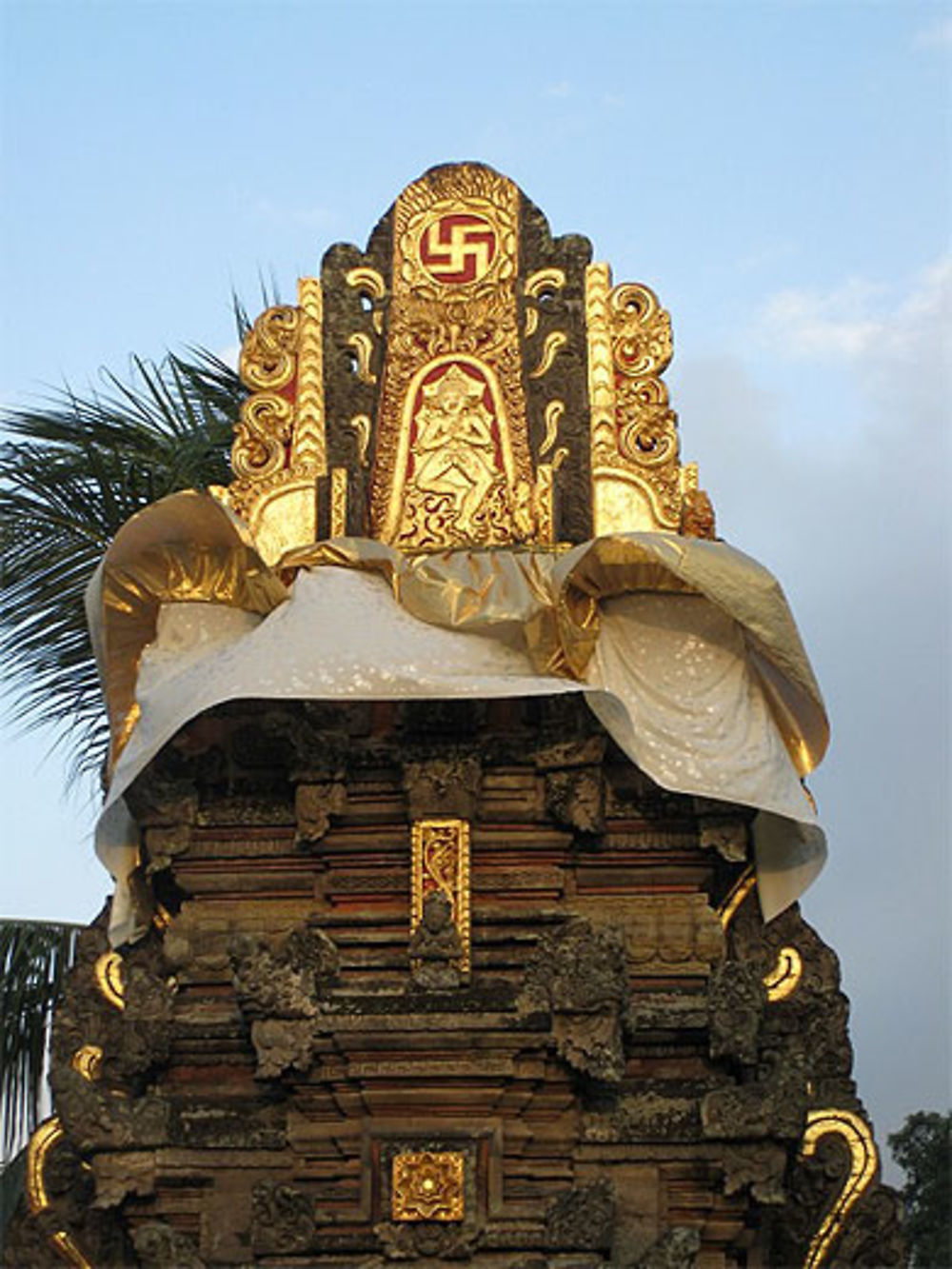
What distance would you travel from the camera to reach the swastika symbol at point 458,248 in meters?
16.0

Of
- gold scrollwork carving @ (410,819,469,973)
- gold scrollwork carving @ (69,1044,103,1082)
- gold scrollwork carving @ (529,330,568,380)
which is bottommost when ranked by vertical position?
gold scrollwork carving @ (69,1044,103,1082)

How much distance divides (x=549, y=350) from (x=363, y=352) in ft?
4.32

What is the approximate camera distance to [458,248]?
16.1m

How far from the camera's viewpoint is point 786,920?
14.1 m

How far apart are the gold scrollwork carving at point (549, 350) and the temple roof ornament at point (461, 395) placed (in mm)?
11

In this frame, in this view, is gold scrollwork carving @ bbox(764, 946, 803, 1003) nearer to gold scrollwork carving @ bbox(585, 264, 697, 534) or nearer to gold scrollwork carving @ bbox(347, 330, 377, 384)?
gold scrollwork carving @ bbox(585, 264, 697, 534)

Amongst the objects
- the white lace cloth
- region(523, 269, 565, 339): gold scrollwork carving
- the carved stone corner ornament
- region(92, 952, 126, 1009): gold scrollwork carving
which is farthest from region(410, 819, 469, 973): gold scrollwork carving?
region(523, 269, 565, 339): gold scrollwork carving

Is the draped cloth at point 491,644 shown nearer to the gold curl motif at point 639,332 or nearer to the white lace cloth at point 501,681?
the white lace cloth at point 501,681

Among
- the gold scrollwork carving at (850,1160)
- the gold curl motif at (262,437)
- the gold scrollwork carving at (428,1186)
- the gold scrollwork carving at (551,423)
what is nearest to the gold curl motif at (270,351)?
the gold curl motif at (262,437)

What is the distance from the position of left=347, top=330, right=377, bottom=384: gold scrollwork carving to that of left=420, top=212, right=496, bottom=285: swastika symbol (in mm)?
679

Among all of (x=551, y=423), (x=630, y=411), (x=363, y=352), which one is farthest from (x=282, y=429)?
(x=630, y=411)

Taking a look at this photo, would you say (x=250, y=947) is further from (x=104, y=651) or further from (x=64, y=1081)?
(x=104, y=651)

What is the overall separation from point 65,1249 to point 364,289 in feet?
22.5

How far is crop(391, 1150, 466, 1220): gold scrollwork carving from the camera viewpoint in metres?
12.6
